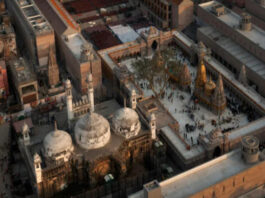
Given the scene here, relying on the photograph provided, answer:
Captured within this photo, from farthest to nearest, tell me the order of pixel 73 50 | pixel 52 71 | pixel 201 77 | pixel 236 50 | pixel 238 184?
1. pixel 236 50
2. pixel 73 50
3. pixel 52 71
4. pixel 201 77
5. pixel 238 184

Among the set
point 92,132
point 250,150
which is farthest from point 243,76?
point 92,132

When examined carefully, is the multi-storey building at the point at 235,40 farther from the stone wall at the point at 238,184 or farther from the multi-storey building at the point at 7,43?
the multi-storey building at the point at 7,43

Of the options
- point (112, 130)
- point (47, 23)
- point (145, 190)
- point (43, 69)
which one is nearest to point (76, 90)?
point (43, 69)

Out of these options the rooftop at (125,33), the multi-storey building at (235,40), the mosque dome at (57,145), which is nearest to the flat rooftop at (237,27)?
the multi-storey building at (235,40)

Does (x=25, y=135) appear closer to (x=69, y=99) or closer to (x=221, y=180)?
(x=69, y=99)

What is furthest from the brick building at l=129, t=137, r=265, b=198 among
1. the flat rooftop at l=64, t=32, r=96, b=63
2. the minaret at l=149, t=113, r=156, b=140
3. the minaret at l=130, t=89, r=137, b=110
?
the flat rooftop at l=64, t=32, r=96, b=63

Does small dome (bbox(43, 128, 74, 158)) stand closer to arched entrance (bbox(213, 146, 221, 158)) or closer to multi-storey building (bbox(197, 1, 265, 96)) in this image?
arched entrance (bbox(213, 146, 221, 158))

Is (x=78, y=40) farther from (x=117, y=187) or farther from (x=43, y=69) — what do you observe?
(x=117, y=187)
